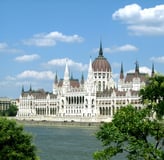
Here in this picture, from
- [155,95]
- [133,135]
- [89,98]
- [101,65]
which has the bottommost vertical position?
[133,135]

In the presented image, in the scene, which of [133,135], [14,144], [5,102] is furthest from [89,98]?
[133,135]

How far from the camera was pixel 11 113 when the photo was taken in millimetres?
118000

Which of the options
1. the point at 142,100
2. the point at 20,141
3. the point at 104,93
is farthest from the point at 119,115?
the point at 104,93

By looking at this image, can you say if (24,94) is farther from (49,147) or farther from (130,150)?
(130,150)

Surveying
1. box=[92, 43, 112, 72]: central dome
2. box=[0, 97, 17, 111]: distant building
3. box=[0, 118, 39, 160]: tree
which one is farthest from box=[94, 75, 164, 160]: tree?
box=[0, 97, 17, 111]: distant building

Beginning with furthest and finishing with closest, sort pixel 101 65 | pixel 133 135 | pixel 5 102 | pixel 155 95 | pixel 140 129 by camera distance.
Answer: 1. pixel 5 102
2. pixel 101 65
3. pixel 133 135
4. pixel 140 129
5. pixel 155 95

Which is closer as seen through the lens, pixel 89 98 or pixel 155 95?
pixel 155 95

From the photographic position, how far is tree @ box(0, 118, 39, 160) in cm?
1659

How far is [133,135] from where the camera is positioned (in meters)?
12.9

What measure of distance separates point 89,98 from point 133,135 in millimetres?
82123

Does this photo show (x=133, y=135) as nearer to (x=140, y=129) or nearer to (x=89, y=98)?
(x=140, y=129)

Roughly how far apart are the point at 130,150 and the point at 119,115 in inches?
45.2

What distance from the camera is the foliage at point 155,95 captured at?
12258 millimetres

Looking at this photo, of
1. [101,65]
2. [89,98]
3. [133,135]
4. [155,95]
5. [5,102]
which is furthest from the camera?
[5,102]
